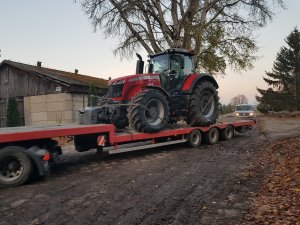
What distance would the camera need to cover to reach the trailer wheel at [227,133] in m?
13.8

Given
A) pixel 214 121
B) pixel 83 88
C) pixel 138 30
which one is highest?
pixel 138 30

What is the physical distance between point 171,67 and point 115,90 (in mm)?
2242

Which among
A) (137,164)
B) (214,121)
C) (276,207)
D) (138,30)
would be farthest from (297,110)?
(276,207)

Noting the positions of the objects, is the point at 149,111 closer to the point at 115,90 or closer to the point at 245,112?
the point at 115,90

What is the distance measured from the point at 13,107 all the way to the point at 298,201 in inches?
833

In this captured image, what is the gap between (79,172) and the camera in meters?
8.47

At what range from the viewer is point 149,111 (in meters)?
10.6

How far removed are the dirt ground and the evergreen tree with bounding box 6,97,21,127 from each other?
1398cm

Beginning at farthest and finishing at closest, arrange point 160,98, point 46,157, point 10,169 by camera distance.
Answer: point 160,98 < point 46,157 < point 10,169

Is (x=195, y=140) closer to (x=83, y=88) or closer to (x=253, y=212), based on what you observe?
(x=253, y=212)

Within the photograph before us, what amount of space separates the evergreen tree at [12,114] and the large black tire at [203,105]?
14.5 meters

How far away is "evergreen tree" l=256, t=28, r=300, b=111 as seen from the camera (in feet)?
131

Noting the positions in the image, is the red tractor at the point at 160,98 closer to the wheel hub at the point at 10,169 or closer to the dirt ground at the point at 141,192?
the dirt ground at the point at 141,192

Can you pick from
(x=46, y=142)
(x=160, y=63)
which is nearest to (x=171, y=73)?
(x=160, y=63)
